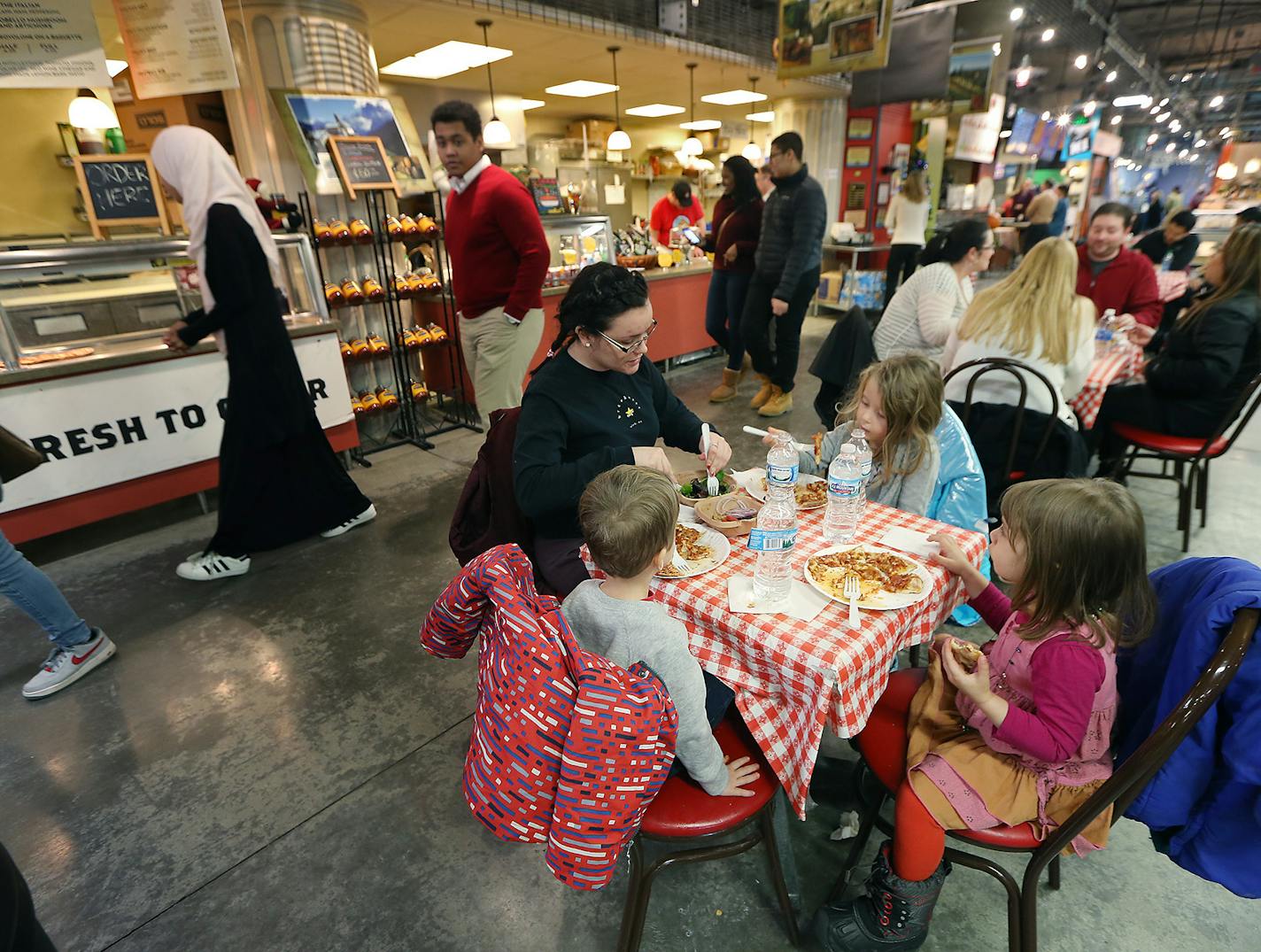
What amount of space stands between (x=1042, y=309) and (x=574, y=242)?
430 cm

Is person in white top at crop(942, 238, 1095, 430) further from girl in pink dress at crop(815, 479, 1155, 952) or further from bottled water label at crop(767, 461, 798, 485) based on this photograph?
girl in pink dress at crop(815, 479, 1155, 952)

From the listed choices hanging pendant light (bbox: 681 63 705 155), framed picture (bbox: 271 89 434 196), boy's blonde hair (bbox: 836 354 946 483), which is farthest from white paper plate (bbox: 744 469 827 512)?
hanging pendant light (bbox: 681 63 705 155)

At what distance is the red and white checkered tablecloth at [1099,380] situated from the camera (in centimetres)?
329

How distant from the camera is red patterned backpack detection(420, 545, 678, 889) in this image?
3.32 feet

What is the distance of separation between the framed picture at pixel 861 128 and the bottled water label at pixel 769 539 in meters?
10.8

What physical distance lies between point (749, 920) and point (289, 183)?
545 cm

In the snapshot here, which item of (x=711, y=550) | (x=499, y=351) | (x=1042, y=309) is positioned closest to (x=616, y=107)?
(x=499, y=351)

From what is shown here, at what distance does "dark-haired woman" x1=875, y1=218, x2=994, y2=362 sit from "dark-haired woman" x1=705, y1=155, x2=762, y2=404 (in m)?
1.84

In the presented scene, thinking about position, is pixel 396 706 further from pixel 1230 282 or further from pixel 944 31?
pixel 944 31

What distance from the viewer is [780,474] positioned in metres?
1.75

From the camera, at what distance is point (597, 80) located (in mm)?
9258

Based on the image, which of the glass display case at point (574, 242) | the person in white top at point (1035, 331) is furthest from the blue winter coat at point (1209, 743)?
the glass display case at point (574, 242)

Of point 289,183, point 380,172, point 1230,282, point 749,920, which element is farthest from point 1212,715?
point 289,183

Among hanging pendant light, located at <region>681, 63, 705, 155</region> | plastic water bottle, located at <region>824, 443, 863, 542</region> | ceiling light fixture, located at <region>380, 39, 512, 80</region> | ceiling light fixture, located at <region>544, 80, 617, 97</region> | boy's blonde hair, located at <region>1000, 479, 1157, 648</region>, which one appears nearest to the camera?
boy's blonde hair, located at <region>1000, 479, 1157, 648</region>
